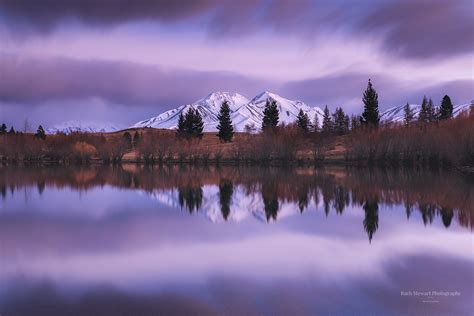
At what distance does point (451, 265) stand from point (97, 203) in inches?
800

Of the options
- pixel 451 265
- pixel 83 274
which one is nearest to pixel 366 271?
pixel 451 265

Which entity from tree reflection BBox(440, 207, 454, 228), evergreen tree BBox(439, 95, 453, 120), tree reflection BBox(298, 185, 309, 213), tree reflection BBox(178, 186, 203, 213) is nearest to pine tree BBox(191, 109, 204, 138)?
evergreen tree BBox(439, 95, 453, 120)

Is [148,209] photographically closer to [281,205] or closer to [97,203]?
[97,203]

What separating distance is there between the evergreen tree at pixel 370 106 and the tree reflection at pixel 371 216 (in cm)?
6161

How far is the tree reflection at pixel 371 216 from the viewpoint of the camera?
1775cm

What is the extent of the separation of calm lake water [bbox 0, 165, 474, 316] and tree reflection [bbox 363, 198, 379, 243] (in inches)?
2.9

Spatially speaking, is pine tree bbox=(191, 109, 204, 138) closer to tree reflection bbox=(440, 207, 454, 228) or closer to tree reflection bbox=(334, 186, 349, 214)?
tree reflection bbox=(334, 186, 349, 214)

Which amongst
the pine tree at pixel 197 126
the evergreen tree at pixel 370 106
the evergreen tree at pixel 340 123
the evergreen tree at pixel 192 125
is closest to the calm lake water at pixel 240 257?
the evergreen tree at pixel 370 106

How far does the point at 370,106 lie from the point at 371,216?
6935 centimetres

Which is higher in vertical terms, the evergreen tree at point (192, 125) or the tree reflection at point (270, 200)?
the evergreen tree at point (192, 125)

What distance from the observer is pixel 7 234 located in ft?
55.4

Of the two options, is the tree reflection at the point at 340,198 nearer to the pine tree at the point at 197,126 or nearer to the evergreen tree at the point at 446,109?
the pine tree at the point at 197,126

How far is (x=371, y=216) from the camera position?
21.1 meters

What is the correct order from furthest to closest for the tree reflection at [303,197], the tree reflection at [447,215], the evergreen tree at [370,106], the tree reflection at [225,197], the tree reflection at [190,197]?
the evergreen tree at [370,106] < the tree reflection at [190,197] < the tree reflection at [303,197] < the tree reflection at [225,197] < the tree reflection at [447,215]
